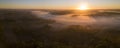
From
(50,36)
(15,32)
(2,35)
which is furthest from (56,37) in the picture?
(2,35)

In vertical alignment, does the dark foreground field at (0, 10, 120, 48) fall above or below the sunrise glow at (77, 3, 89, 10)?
below

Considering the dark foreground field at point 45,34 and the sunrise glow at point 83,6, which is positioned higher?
the sunrise glow at point 83,6

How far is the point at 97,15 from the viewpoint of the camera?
263cm

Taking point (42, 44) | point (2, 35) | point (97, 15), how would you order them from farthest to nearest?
point (97, 15) → point (2, 35) → point (42, 44)

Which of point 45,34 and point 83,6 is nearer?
point 45,34

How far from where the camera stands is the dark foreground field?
2.04 m

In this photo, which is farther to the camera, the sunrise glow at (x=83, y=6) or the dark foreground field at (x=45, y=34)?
the sunrise glow at (x=83, y=6)

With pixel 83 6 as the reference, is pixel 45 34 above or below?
below

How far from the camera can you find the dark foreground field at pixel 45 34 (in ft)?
6.69

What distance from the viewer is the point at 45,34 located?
7.07ft

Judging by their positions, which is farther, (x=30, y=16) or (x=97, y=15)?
(x=97, y=15)

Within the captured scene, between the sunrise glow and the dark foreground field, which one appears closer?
the dark foreground field

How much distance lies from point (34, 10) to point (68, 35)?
663mm

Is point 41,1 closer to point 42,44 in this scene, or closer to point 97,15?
point 42,44
